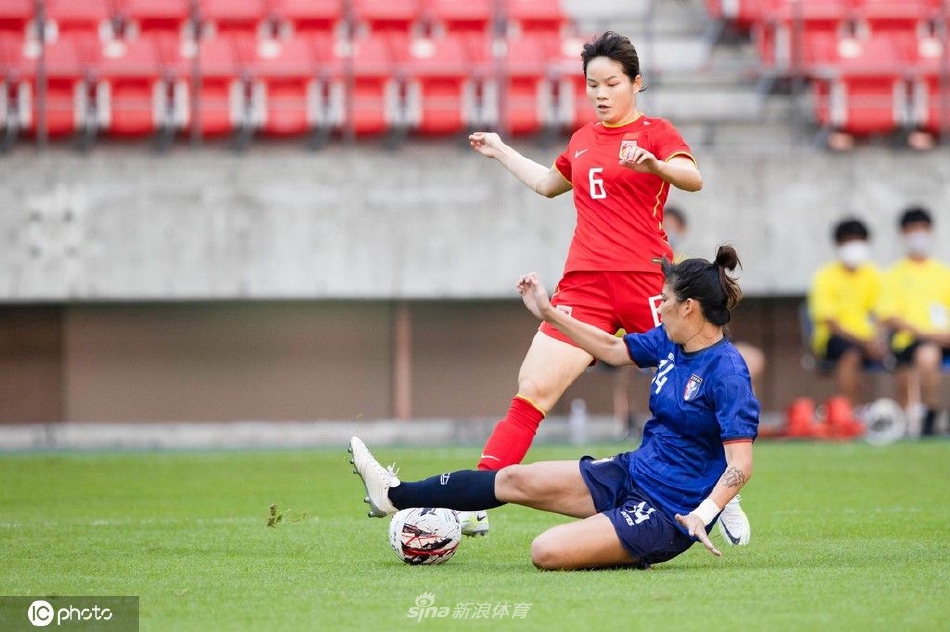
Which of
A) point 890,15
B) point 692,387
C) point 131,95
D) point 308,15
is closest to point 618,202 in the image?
point 692,387

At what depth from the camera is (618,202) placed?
7.63 metres

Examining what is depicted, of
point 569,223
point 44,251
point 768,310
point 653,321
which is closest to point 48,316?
point 44,251

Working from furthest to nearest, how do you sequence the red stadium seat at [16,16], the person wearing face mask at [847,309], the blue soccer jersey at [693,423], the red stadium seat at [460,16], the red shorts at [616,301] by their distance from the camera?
1. the red stadium seat at [460,16]
2. the red stadium seat at [16,16]
3. the person wearing face mask at [847,309]
4. the red shorts at [616,301]
5. the blue soccer jersey at [693,423]

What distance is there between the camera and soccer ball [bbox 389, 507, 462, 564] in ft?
21.4

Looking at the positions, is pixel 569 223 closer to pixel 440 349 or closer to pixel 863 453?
pixel 440 349

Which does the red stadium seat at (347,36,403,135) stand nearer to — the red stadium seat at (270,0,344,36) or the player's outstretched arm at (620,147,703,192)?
the red stadium seat at (270,0,344,36)

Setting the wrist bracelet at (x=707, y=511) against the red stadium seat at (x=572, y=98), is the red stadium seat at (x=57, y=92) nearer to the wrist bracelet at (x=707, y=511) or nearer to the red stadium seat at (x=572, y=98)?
the red stadium seat at (x=572, y=98)

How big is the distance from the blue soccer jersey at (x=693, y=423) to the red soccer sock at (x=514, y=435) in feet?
3.05

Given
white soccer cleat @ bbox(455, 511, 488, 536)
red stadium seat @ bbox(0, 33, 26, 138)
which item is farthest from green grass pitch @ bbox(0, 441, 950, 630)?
red stadium seat @ bbox(0, 33, 26, 138)

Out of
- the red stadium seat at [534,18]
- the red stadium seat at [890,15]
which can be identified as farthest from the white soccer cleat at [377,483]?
the red stadium seat at [890,15]

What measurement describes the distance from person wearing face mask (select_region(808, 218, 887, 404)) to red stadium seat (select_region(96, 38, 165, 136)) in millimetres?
6672

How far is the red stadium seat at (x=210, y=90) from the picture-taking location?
15555 mm

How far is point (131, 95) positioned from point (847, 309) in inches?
291

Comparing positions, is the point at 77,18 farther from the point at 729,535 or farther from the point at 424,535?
the point at 729,535
